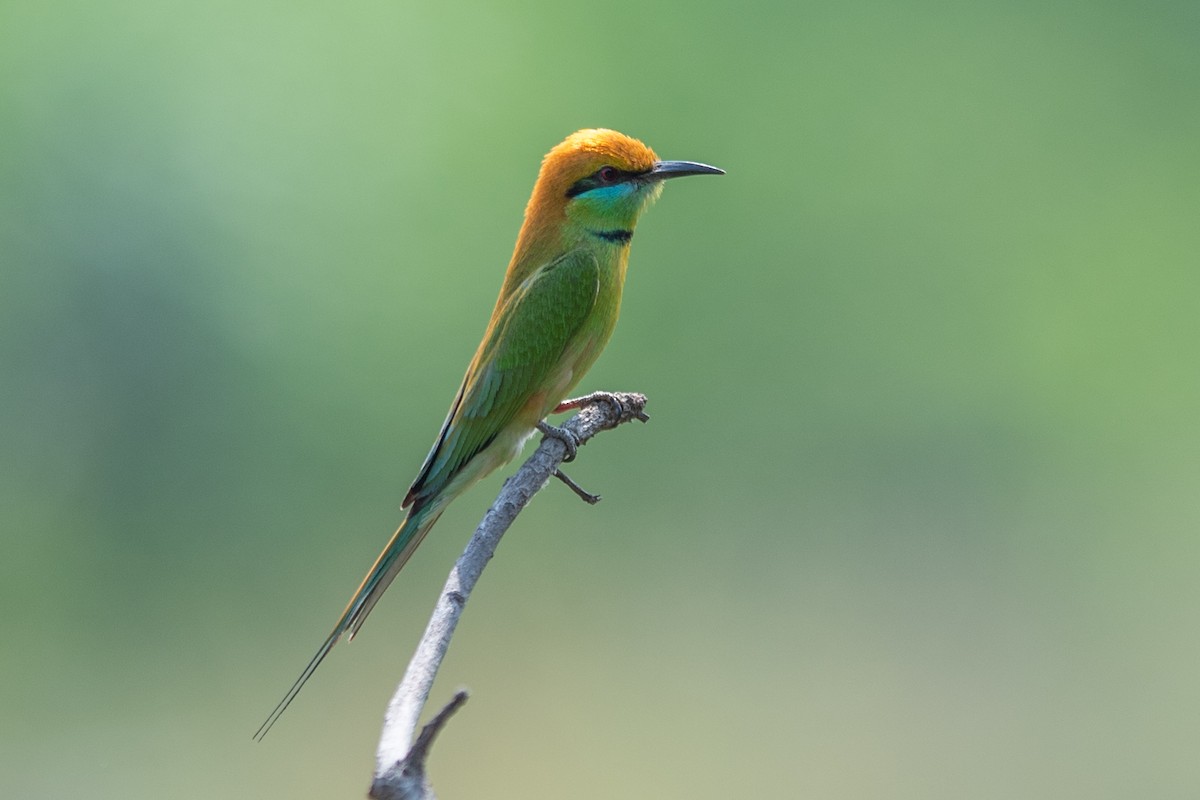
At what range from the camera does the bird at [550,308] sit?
2.55 meters

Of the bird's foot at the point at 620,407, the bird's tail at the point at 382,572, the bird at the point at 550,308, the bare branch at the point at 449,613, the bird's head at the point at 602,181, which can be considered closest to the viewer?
the bare branch at the point at 449,613

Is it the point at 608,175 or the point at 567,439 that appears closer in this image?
the point at 567,439

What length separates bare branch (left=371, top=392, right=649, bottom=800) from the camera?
3.84ft

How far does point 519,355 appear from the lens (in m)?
2.60

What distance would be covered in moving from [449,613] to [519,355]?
1.08 metres

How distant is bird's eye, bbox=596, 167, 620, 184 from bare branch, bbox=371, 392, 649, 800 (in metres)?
0.46

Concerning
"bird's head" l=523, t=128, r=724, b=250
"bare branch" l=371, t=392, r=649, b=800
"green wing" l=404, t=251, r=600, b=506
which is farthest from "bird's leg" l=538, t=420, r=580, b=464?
"bird's head" l=523, t=128, r=724, b=250

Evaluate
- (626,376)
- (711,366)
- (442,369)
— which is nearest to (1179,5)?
(711,366)

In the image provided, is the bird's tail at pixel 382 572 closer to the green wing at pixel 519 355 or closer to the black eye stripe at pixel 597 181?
the green wing at pixel 519 355

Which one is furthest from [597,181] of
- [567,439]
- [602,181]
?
[567,439]

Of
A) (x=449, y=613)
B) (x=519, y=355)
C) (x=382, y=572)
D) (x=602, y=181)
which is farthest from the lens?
(x=602, y=181)

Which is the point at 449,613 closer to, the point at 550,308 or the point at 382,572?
the point at 382,572

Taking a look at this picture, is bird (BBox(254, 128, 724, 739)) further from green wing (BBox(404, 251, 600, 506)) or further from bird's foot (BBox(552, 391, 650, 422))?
bird's foot (BBox(552, 391, 650, 422))

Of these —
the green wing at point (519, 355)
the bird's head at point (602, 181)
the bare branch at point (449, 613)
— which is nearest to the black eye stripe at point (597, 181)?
the bird's head at point (602, 181)
